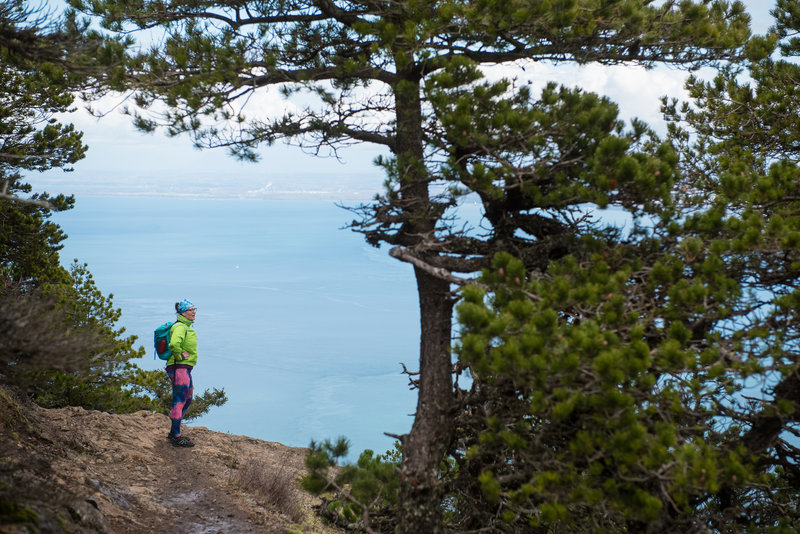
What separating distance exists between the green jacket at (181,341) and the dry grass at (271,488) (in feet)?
6.57

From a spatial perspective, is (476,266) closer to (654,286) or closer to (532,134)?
(532,134)

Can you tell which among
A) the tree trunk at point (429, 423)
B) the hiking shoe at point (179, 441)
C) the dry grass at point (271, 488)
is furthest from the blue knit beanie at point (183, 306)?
the tree trunk at point (429, 423)

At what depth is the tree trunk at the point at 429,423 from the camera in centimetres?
664

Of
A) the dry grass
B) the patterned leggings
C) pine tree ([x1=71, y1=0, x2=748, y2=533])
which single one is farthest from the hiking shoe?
pine tree ([x1=71, y1=0, x2=748, y2=533])

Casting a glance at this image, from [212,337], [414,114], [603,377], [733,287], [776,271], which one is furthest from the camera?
[212,337]

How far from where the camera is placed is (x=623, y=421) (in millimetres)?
4645

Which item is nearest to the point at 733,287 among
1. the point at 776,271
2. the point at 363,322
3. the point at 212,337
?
the point at 776,271

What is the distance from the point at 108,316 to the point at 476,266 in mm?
9249

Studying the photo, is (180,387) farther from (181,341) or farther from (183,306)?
(183,306)

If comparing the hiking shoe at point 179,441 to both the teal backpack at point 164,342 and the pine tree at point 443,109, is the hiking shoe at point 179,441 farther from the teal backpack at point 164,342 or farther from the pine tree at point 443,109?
the pine tree at point 443,109

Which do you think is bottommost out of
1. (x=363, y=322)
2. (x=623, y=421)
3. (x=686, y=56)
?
(x=623, y=421)

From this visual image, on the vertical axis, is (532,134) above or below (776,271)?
above

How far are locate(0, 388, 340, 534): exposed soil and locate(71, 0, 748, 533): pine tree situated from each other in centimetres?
315

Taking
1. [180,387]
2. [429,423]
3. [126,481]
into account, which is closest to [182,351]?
[180,387]
